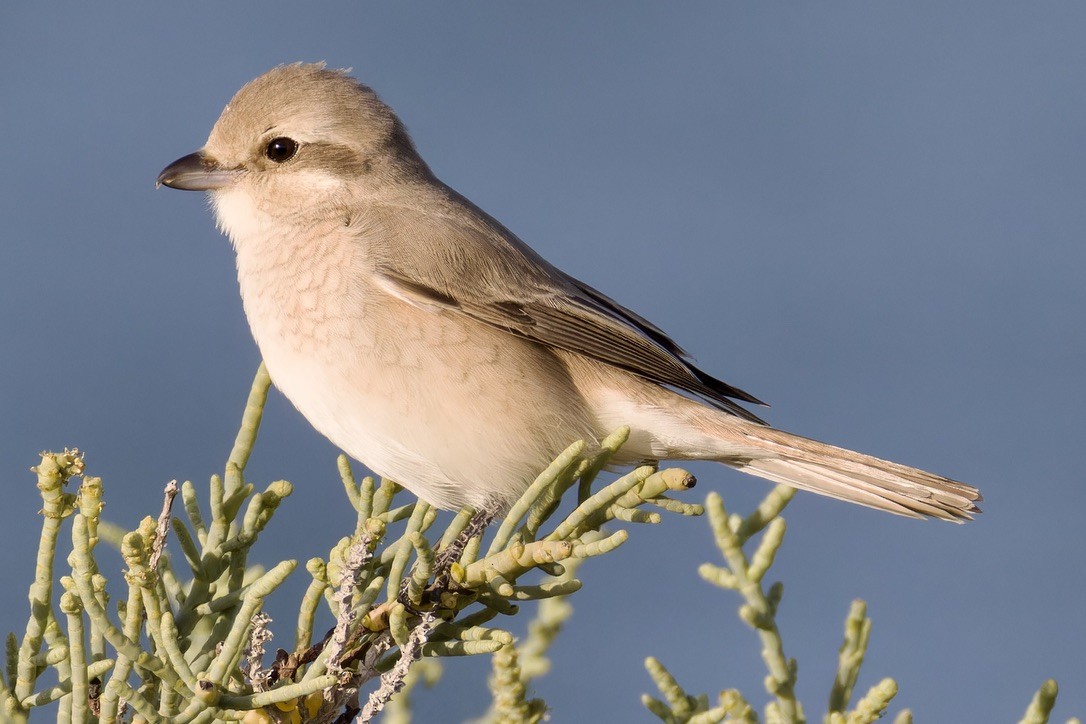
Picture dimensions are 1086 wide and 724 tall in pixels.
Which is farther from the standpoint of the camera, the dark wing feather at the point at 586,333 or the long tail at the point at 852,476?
the dark wing feather at the point at 586,333

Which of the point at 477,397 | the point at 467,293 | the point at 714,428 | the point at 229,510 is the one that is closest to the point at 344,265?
the point at 467,293

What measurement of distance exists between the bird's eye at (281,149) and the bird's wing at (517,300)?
1.41 ft

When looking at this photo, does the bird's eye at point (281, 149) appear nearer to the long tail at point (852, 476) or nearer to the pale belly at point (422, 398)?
the pale belly at point (422, 398)

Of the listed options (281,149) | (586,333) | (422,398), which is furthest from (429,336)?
(281,149)

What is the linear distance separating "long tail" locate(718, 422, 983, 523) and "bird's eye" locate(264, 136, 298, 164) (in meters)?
1.54

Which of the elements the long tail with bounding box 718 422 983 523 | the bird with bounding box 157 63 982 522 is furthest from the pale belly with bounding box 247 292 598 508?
the long tail with bounding box 718 422 983 523

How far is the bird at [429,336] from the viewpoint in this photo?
278 cm

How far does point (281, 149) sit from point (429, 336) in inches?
34.8

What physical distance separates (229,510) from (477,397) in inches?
29.1

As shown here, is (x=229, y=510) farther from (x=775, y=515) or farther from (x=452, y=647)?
(x=775, y=515)

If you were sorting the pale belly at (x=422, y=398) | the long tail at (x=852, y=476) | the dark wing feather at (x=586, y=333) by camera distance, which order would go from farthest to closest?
the dark wing feather at (x=586, y=333) < the pale belly at (x=422, y=398) < the long tail at (x=852, y=476)

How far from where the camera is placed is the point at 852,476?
2.74 m

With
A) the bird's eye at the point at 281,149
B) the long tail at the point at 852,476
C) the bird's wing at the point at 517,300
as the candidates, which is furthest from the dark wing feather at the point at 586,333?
the bird's eye at the point at 281,149

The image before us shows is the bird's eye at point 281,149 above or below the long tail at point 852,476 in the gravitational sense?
above
